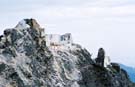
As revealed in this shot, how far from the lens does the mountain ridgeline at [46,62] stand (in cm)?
6656

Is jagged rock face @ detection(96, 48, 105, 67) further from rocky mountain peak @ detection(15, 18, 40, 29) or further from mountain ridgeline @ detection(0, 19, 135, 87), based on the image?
rocky mountain peak @ detection(15, 18, 40, 29)

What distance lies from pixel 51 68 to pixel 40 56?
2137 millimetres

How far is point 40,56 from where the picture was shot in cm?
6819

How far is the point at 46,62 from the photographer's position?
68.8m

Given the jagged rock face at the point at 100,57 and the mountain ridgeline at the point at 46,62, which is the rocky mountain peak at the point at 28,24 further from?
the jagged rock face at the point at 100,57

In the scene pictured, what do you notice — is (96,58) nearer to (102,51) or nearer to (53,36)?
(102,51)

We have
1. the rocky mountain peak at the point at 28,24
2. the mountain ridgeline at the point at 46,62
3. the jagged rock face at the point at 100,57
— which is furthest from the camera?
the jagged rock face at the point at 100,57

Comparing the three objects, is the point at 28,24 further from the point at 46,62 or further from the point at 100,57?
the point at 100,57

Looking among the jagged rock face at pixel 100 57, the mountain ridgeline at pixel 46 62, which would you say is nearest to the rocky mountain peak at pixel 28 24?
the mountain ridgeline at pixel 46 62

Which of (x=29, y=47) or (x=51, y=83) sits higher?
(x=29, y=47)

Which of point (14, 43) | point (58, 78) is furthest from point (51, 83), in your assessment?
point (14, 43)

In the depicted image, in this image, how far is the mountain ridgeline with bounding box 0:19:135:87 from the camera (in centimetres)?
6656

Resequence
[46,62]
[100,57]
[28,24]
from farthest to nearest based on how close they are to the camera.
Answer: [100,57] → [28,24] → [46,62]

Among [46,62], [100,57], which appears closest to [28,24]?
[46,62]
